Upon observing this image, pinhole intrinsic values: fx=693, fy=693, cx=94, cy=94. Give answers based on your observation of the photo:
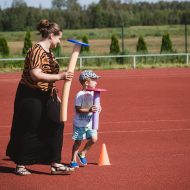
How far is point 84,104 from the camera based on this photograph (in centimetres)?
898

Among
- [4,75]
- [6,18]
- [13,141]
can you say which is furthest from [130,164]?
[6,18]

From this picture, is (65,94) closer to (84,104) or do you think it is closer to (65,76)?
(65,76)

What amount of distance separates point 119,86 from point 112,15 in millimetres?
79963

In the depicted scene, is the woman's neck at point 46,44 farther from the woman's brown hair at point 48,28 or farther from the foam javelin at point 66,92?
the foam javelin at point 66,92

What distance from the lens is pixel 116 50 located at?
4300cm

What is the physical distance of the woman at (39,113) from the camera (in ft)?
27.2

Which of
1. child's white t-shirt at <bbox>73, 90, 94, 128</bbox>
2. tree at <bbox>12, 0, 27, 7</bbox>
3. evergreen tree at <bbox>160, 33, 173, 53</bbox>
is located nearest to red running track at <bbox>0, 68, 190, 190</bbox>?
child's white t-shirt at <bbox>73, 90, 94, 128</bbox>

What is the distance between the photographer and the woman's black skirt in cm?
840

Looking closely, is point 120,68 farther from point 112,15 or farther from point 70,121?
point 112,15

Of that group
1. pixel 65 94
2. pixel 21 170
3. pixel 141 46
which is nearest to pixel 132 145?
pixel 21 170

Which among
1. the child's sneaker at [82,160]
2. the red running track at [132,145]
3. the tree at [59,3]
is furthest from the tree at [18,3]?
the child's sneaker at [82,160]

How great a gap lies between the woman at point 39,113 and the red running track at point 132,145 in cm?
26

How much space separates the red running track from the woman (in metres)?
0.26

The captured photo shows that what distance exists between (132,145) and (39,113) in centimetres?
329
